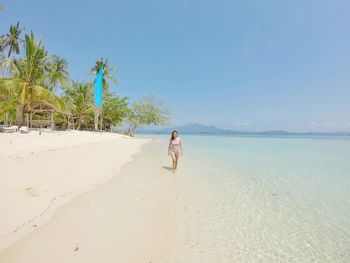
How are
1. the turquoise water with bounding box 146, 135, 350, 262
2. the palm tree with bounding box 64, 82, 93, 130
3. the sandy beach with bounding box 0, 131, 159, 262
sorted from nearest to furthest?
the turquoise water with bounding box 146, 135, 350, 262 → the sandy beach with bounding box 0, 131, 159, 262 → the palm tree with bounding box 64, 82, 93, 130

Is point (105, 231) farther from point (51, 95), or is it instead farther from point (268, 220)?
point (51, 95)

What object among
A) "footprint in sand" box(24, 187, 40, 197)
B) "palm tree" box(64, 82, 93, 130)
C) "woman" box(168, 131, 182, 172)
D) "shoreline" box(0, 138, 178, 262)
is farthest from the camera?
"palm tree" box(64, 82, 93, 130)

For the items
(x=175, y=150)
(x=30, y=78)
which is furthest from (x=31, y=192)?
(x=30, y=78)

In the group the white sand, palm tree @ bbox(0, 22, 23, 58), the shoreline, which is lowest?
the shoreline

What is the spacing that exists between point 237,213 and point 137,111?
39.0 m

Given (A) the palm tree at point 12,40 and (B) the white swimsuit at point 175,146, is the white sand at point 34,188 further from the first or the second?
(A) the palm tree at point 12,40

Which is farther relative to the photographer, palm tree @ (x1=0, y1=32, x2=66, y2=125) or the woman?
palm tree @ (x1=0, y1=32, x2=66, y2=125)

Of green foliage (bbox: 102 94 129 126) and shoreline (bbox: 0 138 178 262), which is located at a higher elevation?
green foliage (bbox: 102 94 129 126)

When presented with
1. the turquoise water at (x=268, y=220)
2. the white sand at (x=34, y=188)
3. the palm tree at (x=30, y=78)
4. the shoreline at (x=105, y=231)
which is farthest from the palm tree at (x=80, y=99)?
the shoreline at (x=105, y=231)

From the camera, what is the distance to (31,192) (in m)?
4.38

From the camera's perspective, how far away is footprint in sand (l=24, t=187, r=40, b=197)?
4.28 m

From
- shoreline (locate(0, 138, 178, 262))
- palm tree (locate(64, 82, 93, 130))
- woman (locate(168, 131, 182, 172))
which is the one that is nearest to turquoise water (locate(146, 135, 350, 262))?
shoreline (locate(0, 138, 178, 262))

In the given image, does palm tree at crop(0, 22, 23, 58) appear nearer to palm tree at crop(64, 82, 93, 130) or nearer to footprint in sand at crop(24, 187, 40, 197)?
palm tree at crop(64, 82, 93, 130)

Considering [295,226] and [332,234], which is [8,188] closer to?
[295,226]
